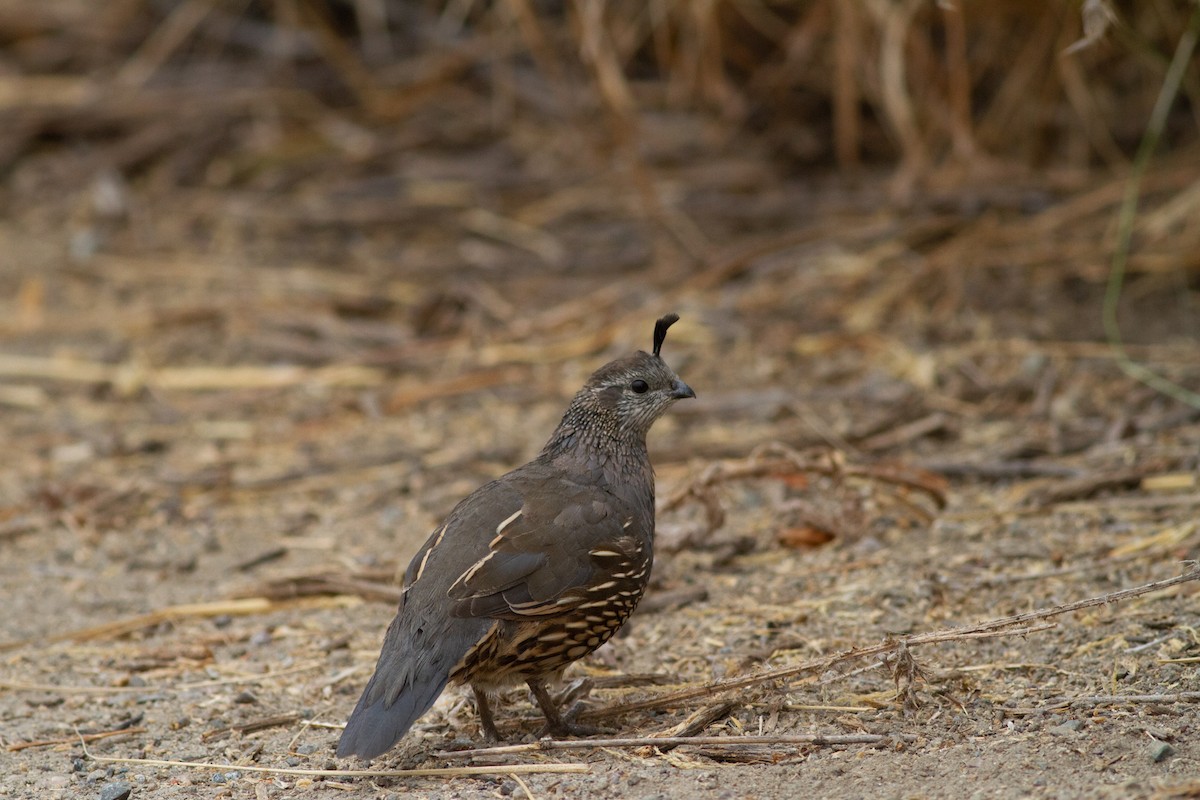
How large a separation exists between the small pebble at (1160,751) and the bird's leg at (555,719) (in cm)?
124

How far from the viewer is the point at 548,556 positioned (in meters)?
3.37

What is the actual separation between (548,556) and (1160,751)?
1371 millimetres

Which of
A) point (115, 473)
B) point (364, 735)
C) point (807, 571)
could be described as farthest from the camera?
point (115, 473)

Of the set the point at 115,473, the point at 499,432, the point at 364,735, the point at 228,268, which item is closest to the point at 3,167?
the point at 228,268

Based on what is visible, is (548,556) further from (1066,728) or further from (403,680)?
(1066,728)

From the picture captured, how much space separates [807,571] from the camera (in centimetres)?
420

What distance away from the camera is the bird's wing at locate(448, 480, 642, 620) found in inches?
129

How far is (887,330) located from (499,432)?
1.71 metres

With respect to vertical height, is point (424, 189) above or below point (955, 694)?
above

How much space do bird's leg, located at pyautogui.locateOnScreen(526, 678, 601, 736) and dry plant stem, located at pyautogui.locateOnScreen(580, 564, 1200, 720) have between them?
3cm

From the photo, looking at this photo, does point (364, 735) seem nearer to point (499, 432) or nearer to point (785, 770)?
point (785, 770)

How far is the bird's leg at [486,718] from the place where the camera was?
3416 mm

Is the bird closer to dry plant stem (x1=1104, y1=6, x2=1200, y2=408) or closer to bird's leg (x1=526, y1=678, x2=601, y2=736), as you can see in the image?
bird's leg (x1=526, y1=678, x2=601, y2=736)

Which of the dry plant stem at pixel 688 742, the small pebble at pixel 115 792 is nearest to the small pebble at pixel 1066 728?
the dry plant stem at pixel 688 742
